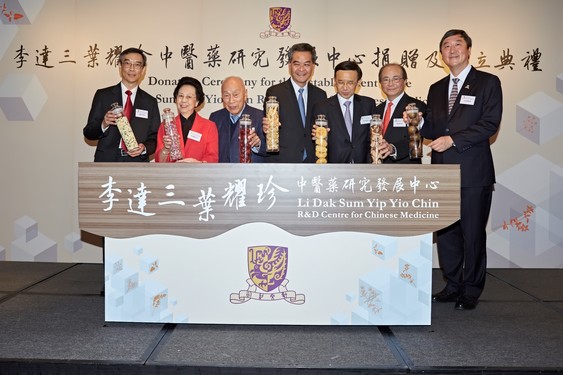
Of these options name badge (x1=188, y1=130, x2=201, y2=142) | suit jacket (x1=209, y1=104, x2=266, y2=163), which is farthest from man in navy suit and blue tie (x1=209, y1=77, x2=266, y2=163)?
name badge (x1=188, y1=130, x2=201, y2=142)

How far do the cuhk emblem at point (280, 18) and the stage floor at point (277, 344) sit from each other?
2904mm

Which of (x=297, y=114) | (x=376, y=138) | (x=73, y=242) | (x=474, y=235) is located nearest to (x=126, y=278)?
(x=376, y=138)

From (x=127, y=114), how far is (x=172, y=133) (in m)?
0.89

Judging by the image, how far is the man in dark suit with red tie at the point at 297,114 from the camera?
3924mm

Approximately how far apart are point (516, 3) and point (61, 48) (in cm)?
425

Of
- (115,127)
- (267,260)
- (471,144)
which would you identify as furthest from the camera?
(115,127)

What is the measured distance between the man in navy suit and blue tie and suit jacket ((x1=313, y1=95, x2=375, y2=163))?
1.52 ft

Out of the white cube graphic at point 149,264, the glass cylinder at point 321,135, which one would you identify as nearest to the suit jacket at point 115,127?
the white cube graphic at point 149,264

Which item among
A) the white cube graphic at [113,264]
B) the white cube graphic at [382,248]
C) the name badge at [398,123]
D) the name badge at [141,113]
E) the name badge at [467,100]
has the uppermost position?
the name badge at [467,100]

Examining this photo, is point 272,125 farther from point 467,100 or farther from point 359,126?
point 467,100

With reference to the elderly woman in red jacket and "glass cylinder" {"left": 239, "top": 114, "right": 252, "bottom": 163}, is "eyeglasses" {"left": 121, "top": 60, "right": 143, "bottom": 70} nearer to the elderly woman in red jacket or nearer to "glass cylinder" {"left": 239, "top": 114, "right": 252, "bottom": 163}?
the elderly woman in red jacket

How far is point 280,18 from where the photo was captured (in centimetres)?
509

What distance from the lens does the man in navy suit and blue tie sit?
12.5 feet

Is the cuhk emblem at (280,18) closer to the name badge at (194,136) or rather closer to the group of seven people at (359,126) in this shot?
the group of seven people at (359,126)
